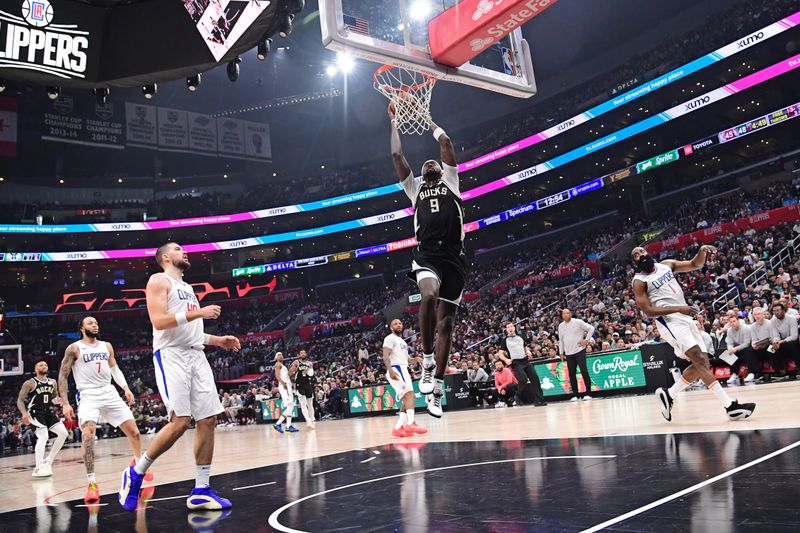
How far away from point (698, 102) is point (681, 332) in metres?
25.3

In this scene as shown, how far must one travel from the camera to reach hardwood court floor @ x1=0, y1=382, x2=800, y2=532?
3105 mm

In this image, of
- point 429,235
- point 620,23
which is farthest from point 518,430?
point 620,23

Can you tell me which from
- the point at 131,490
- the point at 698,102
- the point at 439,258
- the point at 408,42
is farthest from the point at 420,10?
the point at 698,102

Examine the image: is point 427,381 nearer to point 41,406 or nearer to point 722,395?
point 722,395

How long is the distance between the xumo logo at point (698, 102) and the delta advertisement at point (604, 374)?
19718 millimetres

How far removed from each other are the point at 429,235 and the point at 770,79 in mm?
29506

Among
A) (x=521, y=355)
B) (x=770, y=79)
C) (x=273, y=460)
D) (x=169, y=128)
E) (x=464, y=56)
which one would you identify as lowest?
(x=273, y=460)

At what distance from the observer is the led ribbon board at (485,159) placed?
85.6ft

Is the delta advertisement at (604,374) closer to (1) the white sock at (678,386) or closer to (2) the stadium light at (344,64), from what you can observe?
(1) the white sock at (678,386)

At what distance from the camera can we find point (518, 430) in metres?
7.84

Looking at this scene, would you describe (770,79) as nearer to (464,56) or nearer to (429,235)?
(464,56)

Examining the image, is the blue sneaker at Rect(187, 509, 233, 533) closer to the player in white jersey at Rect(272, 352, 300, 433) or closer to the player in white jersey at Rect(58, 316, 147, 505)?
the player in white jersey at Rect(58, 316, 147, 505)

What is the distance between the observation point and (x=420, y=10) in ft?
25.8

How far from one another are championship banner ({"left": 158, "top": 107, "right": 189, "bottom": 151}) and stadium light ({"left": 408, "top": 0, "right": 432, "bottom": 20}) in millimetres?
34623
